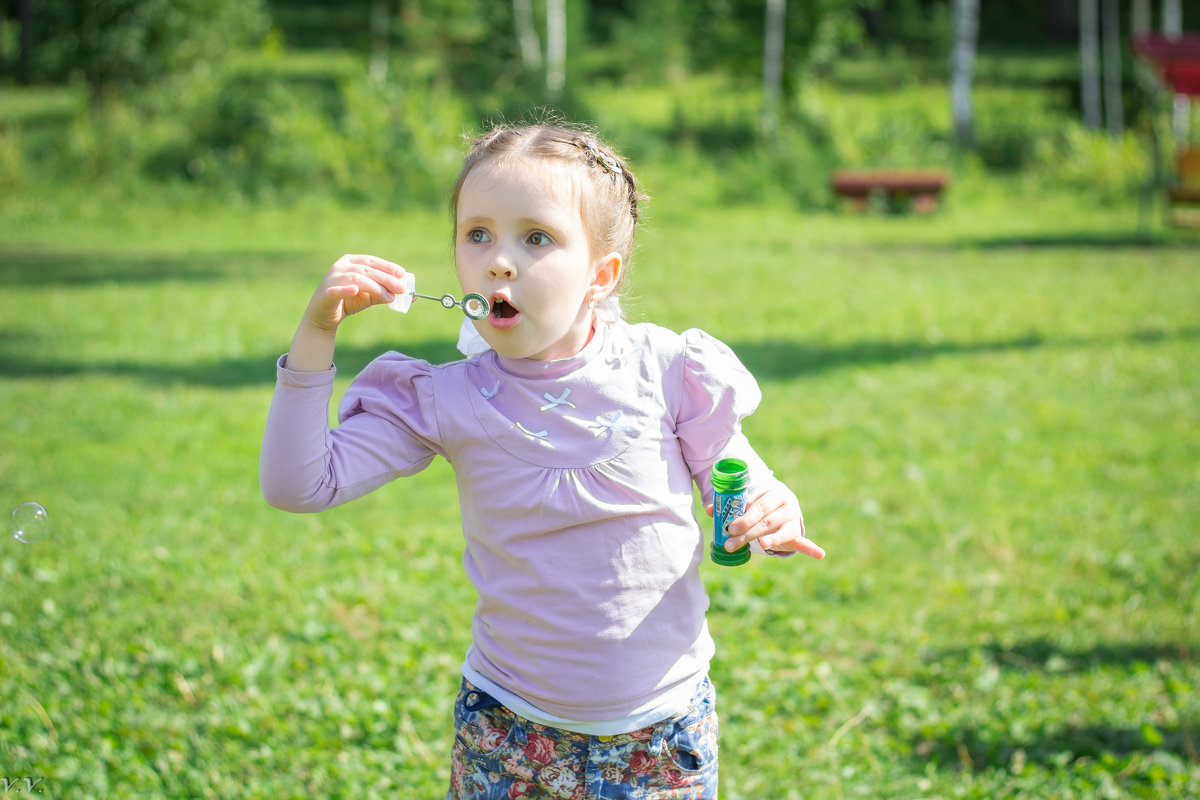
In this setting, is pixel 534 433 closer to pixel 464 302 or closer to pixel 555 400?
pixel 555 400

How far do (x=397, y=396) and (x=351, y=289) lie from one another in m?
0.31

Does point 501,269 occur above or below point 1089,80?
above

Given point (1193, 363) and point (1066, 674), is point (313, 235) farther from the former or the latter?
point (1066, 674)

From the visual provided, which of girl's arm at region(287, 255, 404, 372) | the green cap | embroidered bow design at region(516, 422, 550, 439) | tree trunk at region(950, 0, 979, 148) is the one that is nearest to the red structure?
tree trunk at region(950, 0, 979, 148)

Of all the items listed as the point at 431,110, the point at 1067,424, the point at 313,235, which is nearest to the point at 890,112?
the point at 431,110

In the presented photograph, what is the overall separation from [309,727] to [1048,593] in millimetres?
2812

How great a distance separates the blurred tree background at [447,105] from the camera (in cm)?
1579

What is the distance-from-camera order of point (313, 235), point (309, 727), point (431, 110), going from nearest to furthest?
point (309, 727) → point (313, 235) → point (431, 110)

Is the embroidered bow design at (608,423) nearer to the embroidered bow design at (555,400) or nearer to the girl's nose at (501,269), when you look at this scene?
the embroidered bow design at (555,400)

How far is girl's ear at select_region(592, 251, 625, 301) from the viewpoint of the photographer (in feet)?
7.22

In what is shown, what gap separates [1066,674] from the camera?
3.95 m

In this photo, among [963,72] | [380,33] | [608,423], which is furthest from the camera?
[380,33]

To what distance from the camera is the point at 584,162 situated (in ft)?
7.00

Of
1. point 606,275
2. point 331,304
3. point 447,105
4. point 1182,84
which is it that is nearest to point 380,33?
point 447,105
